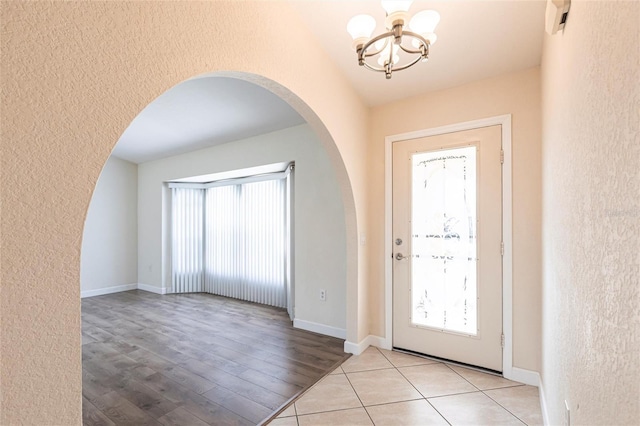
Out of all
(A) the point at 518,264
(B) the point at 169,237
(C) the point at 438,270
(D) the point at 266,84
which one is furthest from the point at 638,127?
(B) the point at 169,237

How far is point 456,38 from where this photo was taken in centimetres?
219

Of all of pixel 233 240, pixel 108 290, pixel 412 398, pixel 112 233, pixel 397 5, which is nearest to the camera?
pixel 397 5

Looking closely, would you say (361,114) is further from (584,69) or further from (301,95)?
(584,69)

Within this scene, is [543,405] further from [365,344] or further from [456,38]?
[456,38]

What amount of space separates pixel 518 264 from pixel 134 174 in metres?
6.49

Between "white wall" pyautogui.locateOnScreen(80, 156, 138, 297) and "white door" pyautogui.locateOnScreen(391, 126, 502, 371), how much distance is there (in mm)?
5375

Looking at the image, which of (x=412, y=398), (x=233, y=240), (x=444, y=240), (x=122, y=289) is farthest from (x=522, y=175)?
(x=122, y=289)

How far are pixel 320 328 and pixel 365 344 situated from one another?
679 mm

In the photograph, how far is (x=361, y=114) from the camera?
9.73 feet

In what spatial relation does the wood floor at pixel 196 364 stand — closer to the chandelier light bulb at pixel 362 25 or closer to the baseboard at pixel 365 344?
the baseboard at pixel 365 344

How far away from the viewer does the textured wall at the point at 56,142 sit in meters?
0.89

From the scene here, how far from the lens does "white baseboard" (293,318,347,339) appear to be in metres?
3.33

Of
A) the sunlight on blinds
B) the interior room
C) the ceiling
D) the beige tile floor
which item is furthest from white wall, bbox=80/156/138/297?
the beige tile floor

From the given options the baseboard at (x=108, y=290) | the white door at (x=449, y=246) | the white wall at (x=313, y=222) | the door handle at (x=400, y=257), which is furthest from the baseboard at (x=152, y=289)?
the door handle at (x=400, y=257)
